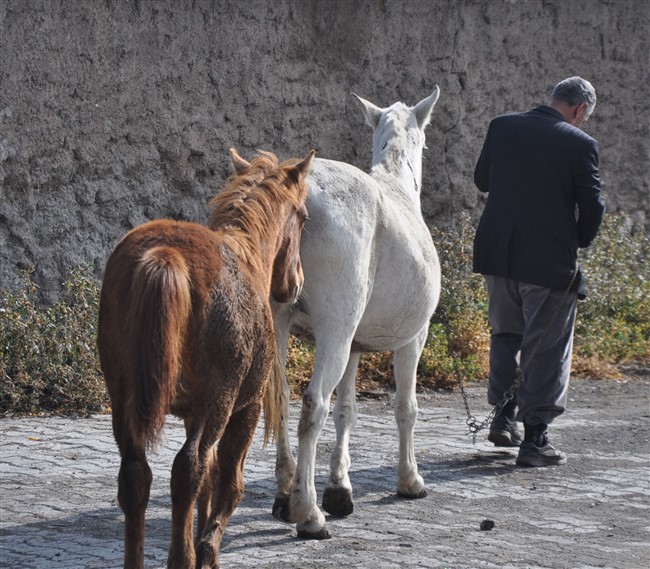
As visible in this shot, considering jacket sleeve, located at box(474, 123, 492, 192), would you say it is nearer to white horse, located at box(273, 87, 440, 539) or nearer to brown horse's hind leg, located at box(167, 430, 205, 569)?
white horse, located at box(273, 87, 440, 539)

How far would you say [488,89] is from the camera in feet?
39.1

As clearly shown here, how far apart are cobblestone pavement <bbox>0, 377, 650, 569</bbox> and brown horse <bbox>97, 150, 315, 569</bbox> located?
2.35 feet

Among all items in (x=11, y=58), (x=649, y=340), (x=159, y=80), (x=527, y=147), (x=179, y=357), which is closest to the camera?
(x=179, y=357)

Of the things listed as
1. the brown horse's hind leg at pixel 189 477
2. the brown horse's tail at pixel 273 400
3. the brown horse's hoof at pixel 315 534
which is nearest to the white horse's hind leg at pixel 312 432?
the brown horse's hoof at pixel 315 534

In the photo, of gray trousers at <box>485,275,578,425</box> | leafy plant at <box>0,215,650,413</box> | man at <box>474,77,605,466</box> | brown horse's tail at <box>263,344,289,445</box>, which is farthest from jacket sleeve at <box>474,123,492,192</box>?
brown horse's tail at <box>263,344,289,445</box>

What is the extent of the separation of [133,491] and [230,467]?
2.19 ft

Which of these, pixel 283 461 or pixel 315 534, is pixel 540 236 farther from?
pixel 315 534

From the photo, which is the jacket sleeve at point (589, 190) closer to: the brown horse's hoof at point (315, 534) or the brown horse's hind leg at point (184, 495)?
the brown horse's hoof at point (315, 534)

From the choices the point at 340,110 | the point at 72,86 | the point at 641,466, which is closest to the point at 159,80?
the point at 72,86

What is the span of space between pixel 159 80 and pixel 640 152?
633 centimetres

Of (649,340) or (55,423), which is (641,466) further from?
(649,340)

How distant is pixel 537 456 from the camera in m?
6.95

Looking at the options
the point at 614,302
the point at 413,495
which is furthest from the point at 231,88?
the point at 413,495

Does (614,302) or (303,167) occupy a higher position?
(303,167)
